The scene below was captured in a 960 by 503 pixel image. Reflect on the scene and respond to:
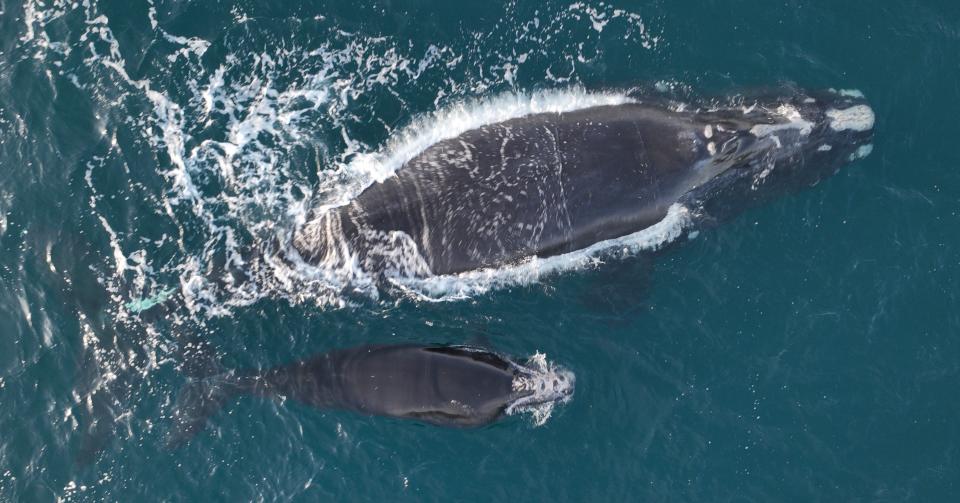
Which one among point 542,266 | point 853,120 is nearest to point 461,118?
point 542,266

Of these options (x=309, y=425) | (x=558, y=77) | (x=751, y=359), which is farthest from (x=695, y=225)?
(x=309, y=425)

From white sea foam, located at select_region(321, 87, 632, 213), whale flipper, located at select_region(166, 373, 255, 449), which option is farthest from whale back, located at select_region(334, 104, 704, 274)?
whale flipper, located at select_region(166, 373, 255, 449)

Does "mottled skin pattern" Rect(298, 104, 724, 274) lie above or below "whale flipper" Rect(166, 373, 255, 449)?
above

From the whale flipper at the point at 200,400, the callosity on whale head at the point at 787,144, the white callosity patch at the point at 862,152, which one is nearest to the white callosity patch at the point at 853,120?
the callosity on whale head at the point at 787,144

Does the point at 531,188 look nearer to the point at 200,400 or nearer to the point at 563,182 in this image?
the point at 563,182

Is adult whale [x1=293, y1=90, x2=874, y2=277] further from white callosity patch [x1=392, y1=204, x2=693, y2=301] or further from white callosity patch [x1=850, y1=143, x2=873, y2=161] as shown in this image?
white callosity patch [x1=850, y1=143, x2=873, y2=161]

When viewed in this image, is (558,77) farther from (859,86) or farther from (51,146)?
(51,146)

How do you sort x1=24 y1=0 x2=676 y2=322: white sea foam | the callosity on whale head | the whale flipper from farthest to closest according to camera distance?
the callosity on whale head
x1=24 y1=0 x2=676 y2=322: white sea foam
the whale flipper
